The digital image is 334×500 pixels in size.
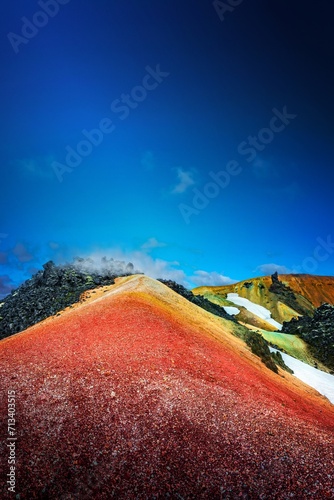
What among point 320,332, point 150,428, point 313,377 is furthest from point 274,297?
Answer: point 150,428

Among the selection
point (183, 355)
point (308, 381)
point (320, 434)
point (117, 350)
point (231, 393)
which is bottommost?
point (308, 381)

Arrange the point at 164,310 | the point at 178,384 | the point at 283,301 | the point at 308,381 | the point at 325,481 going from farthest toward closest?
the point at 283,301, the point at 308,381, the point at 164,310, the point at 178,384, the point at 325,481

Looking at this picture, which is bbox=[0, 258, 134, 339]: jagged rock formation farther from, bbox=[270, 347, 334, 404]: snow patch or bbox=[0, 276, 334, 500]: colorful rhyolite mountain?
bbox=[270, 347, 334, 404]: snow patch

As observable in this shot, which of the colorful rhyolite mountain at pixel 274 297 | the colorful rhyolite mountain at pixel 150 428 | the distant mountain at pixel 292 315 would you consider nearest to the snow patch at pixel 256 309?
the distant mountain at pixel 292 315

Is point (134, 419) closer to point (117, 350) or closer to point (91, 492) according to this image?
point (91, 492)

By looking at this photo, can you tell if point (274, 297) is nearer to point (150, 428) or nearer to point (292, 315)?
point (292, 315)

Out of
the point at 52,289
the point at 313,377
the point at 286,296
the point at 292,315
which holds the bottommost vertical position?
the point at 313,377

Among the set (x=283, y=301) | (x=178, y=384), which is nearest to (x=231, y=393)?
(x=178, y=384)
